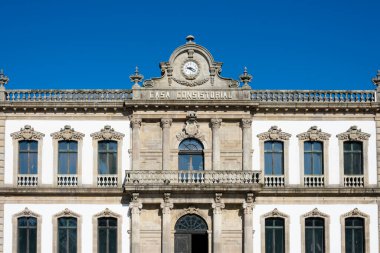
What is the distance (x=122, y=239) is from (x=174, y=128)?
272 inches

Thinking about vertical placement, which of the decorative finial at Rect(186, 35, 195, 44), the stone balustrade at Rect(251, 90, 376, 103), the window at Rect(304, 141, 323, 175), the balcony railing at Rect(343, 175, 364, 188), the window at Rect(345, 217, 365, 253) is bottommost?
the window at Rect(345, 217, 365, 253)

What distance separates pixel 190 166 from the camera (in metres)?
47.5

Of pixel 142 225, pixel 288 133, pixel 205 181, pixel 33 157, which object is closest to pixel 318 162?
pixel 288 133

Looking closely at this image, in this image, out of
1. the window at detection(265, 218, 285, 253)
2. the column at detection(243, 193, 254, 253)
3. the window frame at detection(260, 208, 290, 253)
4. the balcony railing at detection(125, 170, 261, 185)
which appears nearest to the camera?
the balcony railing at detection(125, 170, 261, 185)

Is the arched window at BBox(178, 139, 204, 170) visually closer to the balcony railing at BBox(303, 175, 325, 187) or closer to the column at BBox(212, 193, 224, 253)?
the column at BBox(212, 193, 224, 253)

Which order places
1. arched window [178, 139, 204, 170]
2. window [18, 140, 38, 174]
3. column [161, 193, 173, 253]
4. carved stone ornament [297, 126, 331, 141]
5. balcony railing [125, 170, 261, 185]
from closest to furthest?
1. balcony railing [125, 170, 261, 185]
2. column [161, 193, 173, 253]
3. window [18, 140, 38, 174]
4. arched window [178, 139, 204, 170]
5. carved stone ornament [297, 126, 331, 141]

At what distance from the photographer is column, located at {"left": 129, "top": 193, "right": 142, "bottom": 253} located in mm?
45750

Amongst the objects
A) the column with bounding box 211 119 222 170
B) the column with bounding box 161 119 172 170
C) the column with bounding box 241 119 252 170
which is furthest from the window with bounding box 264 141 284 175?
the column with bounding box 161 119 172 170

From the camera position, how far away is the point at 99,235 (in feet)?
153

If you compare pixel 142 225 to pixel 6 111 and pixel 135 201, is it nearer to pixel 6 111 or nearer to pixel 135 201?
pixel 135 201

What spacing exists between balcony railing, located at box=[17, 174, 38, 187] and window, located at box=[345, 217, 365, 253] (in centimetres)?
1772

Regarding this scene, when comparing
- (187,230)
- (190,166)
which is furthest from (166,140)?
(187,230)

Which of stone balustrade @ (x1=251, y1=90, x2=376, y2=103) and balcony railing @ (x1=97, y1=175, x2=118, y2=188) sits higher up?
stone balustrade @ (x1=251, y1=90, x2=376, y2=103)

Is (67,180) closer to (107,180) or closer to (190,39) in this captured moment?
(107,180)
